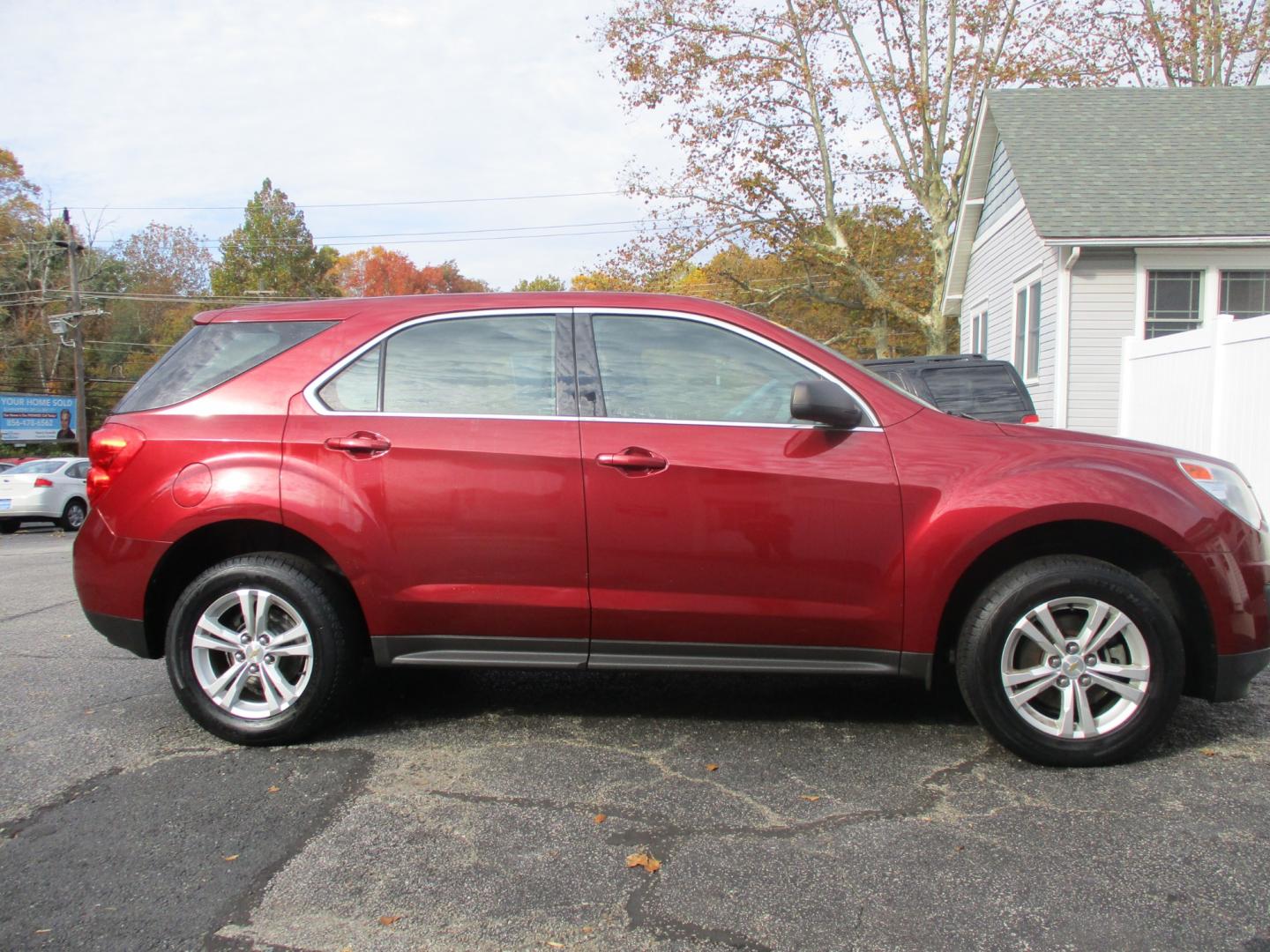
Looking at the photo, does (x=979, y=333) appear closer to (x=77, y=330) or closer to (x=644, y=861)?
(x=644, y=861)

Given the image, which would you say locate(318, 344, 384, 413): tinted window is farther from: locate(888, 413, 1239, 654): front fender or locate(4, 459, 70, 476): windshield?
locate(4, 459, 70, 476): windshield

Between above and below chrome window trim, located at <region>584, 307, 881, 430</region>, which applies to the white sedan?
below

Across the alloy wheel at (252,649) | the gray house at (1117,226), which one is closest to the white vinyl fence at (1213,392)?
the gray house at (1117,226)

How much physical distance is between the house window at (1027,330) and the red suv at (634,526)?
12.5m

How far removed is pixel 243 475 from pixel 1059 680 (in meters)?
3.20

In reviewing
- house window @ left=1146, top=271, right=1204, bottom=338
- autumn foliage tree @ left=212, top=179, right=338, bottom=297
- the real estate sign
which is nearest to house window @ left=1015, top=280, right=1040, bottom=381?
house window @ left=1146, top=271, right=1204, bottom=338

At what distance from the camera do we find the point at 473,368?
13.3 feet

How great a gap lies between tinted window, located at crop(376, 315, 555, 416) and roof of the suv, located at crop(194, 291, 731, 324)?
94 millimetres

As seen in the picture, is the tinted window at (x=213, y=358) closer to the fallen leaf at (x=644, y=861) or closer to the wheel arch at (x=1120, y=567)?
the fallen leaf at (x=644, y=861)

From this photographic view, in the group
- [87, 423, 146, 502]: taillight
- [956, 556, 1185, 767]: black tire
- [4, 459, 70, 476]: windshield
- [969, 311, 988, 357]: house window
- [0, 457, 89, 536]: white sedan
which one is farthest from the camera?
[969, 311, 988, 357]: house window

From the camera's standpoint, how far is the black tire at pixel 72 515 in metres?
18.7

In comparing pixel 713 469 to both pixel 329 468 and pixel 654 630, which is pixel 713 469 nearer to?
pixel 654 630

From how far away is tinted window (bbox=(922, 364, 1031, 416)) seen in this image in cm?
905

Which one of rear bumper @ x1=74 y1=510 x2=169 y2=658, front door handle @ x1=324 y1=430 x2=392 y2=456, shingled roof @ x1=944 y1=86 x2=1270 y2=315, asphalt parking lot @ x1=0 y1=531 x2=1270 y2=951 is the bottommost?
asphalt parking lot @ x1=0 y1=531 x2=1270 y2=951
